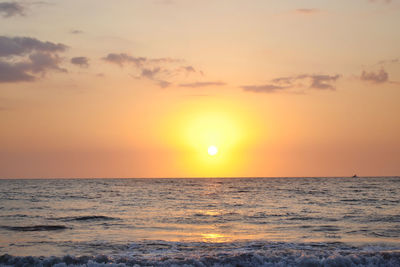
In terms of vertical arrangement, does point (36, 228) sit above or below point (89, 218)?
below

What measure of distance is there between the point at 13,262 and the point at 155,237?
9023mm

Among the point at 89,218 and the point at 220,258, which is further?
the point at 89,218

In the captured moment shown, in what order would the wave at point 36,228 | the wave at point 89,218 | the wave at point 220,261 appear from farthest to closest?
the wave at point 89,218, the wave at point 36,228, the wave at point 220,261

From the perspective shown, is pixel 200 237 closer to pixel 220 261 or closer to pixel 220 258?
pixel 220 258

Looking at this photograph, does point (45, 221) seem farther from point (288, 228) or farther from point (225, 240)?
point (288, 228)

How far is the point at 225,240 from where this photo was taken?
75.4 feet

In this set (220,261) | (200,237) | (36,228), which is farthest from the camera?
(36,228)

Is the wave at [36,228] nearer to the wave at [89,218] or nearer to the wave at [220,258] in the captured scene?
the wave at [89,218]

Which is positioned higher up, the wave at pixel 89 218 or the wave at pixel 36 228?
the wave at pixel 89 218

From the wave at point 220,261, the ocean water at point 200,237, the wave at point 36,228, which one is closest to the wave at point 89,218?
the ocean water at point 200,237

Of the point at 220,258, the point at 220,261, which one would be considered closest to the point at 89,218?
the point at 220,258

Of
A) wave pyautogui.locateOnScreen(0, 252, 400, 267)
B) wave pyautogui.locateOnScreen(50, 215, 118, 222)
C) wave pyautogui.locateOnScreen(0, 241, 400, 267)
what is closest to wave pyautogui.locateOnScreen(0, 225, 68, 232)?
wave pyautogui.locateOnScreen(50, 215, 118, 222)

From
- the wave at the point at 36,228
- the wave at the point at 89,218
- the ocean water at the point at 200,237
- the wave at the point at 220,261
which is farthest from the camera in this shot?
the wave at the point at 89,218

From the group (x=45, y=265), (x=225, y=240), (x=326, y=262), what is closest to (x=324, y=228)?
(x=225, y=240)
